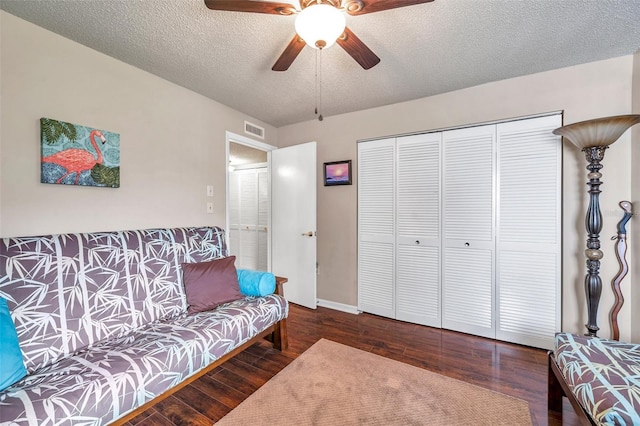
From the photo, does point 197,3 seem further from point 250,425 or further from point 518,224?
point 518,224

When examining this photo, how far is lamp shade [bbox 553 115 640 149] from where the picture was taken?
1.74 metres

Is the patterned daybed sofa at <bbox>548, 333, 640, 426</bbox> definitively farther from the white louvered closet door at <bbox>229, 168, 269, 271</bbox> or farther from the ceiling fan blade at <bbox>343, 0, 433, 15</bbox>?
the white louvered closet door at <bbox>229, 168, 269, 271</bbox>

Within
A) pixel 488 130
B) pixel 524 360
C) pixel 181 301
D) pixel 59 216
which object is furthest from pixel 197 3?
pixel 524 360

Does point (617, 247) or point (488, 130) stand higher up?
point (488, 130)

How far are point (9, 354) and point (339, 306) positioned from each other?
106 inches

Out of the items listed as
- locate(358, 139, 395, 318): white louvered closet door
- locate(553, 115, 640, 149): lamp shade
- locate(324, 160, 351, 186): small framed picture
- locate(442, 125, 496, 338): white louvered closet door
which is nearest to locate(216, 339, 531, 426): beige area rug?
locate(442, 125, 496, 338): white louvered closet door

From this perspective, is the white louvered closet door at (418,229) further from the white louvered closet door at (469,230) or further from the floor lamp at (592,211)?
the floor lamp at (592,211)

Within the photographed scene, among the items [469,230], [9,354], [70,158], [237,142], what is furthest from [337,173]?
[9,354]

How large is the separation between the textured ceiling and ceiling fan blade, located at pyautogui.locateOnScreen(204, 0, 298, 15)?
39cm

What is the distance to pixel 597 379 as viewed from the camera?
47.4 inches

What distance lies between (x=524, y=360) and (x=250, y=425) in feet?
7.03

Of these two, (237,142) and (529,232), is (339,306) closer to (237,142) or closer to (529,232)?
(529,232)

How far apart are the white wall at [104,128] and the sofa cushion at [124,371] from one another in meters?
0.95

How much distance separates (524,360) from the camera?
2.11 meters
